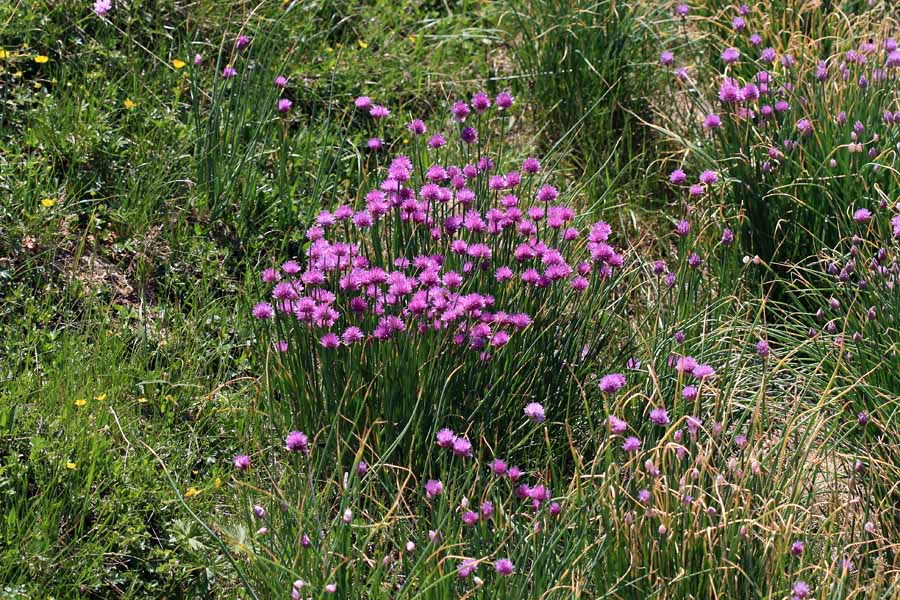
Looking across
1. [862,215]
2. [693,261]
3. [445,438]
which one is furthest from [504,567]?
[862,215]

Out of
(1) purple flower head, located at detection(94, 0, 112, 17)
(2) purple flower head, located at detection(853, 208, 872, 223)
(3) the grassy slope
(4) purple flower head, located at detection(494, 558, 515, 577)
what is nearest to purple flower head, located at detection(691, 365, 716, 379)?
(4) purple flower head, located at detection(494, 558, 515, 577)

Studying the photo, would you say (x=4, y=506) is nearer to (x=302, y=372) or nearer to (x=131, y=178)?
(x=302, y=372)

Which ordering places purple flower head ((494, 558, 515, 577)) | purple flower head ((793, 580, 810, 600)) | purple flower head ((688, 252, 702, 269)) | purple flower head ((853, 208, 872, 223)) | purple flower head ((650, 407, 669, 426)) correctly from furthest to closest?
purple flower head ((688, 252, 702, 269))
purple flower head ((853, 208, 872, 223))
purple flower head ((650, 407, 669, 426))
purple flower head ((494, 558, 515, 577))
purple flower head ((793, 580, 810, 600))

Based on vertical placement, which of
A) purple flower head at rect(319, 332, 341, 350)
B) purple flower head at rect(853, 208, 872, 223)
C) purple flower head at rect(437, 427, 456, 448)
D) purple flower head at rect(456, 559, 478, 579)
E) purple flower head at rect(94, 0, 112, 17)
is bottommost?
Result: purple flower head at rect(456, 559, 478, 579)

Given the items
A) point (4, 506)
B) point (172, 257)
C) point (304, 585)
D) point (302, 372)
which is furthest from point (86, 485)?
point (172, 257)

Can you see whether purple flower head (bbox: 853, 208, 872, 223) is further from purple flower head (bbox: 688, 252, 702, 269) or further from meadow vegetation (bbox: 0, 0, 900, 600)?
purple flower head (bbox: 688, 252, 702, 269)

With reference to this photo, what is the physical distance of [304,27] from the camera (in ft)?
15.6

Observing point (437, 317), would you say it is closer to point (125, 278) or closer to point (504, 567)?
point (504, 567)

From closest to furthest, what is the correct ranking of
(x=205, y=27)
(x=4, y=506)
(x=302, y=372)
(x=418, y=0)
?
(x=4, y=506) < (x=302, y=372) < (x=205, y=27) < (x=418, y=0)

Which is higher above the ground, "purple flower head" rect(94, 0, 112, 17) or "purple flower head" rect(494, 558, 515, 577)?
"purple flower head" rect(94, 0, 112, 17)

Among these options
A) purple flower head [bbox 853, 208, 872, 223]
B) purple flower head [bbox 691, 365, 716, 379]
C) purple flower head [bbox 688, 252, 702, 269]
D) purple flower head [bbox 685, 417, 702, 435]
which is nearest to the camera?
purple flower head [bbox 685, 417, 702, 435]

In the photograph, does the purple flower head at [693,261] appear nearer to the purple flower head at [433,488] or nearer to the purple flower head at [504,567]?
the purple flower head at [433,488]

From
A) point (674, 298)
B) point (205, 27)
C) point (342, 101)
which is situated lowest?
point (674, 298)

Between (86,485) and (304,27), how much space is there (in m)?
2.52
